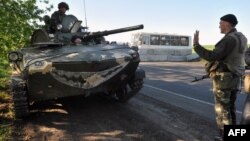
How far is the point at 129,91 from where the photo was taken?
9.45m

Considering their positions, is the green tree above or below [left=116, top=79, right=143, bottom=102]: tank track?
above

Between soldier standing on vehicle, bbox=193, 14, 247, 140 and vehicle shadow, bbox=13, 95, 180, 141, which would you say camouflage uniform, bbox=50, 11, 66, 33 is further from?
soldier standing on vehicle, bbox=193, 14, 247, 140

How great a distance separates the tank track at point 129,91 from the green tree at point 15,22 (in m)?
3.43

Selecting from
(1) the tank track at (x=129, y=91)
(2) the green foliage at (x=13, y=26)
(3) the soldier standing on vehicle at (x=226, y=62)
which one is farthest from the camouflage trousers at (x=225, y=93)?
(2) the green foliage at (x=13, y=26)

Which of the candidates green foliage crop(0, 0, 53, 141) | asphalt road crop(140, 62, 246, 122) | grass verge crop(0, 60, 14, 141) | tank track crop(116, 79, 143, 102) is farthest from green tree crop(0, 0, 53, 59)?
asphalt road crop(140, 62, 246, 122)

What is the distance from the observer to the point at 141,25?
8953 mm

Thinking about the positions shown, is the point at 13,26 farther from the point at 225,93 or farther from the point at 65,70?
the point at 225,93

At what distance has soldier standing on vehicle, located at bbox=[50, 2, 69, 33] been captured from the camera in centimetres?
959

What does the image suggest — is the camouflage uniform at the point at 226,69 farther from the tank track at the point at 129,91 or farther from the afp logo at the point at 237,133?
the tank track at the point at 129,91

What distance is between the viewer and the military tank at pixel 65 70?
24.6ft

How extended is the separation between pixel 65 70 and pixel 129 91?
91.2 inches

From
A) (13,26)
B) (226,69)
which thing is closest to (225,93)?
(226,69)

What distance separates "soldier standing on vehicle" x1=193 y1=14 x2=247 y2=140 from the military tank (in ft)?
9.36

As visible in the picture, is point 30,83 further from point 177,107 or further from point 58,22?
point 177,107
